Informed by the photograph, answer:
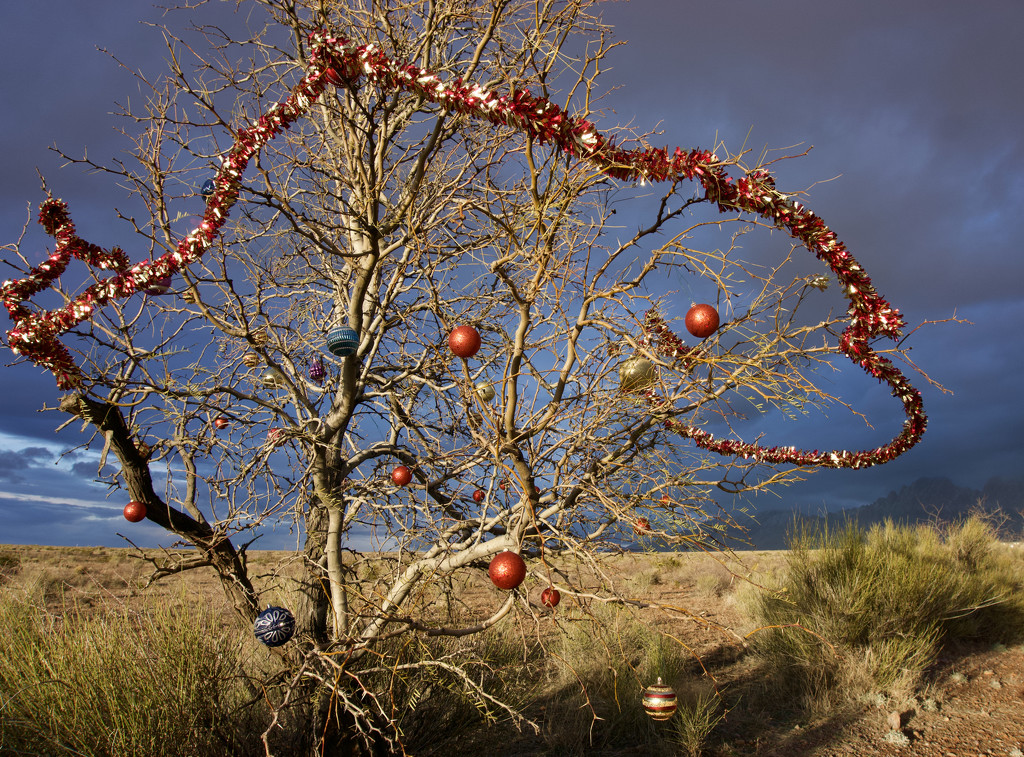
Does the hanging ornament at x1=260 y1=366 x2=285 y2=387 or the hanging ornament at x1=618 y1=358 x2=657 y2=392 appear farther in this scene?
the hanging ornament at x1=260 y1=366 x2=285 y2=387

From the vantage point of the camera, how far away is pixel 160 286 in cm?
438

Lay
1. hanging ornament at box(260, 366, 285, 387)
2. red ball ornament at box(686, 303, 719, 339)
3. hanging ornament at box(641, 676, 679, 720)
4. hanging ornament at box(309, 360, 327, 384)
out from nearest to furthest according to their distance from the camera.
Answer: red ball ornament at box(686, 303, 719, 339) < hanging ornament at box(641, 676, 679, 720) < hanging ornament at box(260, 366, 285, 387) < hanging ornament at box(309, 360, 327, 384)

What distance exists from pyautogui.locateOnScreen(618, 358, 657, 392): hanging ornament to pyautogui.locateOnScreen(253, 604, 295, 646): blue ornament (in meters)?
2.66

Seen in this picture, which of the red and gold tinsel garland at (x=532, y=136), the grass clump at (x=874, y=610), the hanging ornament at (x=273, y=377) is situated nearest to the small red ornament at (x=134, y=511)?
the red and gold tinsel garland at (x=532, y=136)

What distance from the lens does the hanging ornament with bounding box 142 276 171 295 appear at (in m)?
4.36

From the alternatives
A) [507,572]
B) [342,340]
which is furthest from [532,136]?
[507,572]

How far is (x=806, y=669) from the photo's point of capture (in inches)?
268

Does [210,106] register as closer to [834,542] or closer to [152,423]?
[152,423]

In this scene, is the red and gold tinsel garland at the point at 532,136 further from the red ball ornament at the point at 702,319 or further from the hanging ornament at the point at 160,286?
the red ball ornament at the point at 702,319

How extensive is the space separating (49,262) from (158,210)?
114cm

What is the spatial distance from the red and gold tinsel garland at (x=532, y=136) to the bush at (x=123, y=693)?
6.23 feet

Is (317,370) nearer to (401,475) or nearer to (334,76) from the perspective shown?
(401,475)

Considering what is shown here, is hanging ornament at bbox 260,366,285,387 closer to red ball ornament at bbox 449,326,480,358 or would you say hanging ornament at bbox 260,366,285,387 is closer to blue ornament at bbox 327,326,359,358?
blue ornament at bbox 327,326,359,358

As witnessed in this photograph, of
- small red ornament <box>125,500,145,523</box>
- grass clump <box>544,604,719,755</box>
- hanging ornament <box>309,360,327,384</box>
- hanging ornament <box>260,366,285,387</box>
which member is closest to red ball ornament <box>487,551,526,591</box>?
grass clump <box>544,604,719,755</box>
